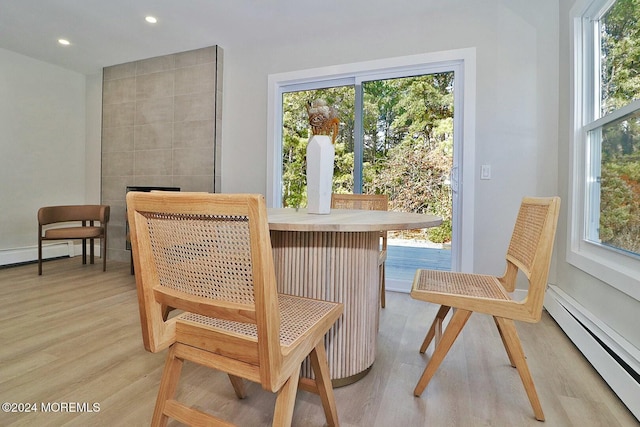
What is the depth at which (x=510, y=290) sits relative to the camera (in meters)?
1.48

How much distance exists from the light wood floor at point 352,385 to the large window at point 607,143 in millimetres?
510

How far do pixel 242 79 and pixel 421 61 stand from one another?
1.84 m

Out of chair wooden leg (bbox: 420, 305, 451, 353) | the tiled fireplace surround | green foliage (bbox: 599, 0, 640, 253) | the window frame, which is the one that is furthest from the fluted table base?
the tiled fireplace surround

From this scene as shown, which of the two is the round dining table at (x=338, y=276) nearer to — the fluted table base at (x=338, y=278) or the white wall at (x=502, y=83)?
the fluted table base at (x=338, y=278)

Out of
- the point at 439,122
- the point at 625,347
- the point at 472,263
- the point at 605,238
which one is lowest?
the point at 625,347

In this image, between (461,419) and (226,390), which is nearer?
(461,419)

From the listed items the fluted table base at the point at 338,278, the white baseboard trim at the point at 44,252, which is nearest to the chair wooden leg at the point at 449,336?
the fluted table base at the point at 338,278

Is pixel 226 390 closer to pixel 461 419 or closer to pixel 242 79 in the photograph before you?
pixel 461 419

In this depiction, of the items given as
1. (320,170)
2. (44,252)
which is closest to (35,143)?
(44,252)

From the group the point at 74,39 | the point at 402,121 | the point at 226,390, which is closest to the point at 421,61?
the point at 402,121

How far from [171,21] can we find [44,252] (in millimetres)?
3181

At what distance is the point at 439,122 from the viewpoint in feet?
8.99

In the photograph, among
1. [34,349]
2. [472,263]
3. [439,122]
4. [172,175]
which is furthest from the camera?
[172,175]

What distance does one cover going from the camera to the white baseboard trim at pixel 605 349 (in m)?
1.24
